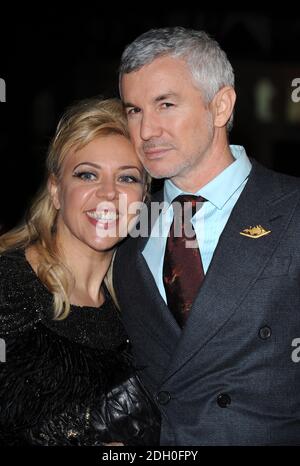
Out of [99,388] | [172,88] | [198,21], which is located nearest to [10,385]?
[99,388]

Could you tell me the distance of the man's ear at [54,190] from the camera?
3.10m

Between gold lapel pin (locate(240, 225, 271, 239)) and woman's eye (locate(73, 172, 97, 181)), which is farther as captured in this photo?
woman's eye (locate(73, 172, 97, 181))

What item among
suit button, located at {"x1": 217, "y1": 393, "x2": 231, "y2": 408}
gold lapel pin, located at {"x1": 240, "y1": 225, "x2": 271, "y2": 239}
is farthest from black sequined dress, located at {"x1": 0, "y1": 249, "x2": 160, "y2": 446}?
gold lapel pin, located at {"x1": 240, "y1": 225, "x2": 271, "y2": 239}

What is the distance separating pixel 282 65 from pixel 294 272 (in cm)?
1760

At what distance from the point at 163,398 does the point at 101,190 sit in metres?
0.96

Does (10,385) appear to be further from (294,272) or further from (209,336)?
(294,272)

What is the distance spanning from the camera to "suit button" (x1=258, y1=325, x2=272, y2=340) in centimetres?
250

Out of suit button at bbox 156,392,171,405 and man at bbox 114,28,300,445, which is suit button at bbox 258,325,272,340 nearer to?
man at bbox 114,28,300,445

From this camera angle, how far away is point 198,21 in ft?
51.7

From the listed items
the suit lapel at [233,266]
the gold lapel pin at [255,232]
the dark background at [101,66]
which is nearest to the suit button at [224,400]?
the suit lapel at [233,266]

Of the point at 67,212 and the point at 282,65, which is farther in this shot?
the point at 282,65

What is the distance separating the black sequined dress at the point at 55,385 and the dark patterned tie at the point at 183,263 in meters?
0.36

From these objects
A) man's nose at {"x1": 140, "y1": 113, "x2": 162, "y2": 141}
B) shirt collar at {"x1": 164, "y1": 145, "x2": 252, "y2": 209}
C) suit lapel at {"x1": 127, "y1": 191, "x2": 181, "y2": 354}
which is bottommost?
suit lapel at {"x1": 127, "y1": 191, "x2": 181, "y2": 354}

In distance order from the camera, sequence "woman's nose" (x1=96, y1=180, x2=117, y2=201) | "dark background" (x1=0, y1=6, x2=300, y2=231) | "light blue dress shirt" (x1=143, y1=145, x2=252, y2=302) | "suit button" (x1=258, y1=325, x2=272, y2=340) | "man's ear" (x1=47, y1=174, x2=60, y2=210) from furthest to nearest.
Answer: "dark background" (x1=0, y1=6, x2=300, y2=231) < "man's ear" (x1=47, y1=174, x2=60, y2=210) < "woman's nose" (x1=96, y1=180, x2=117, y2=201) < "light blue dress shirt" (x1=143, y1=145, x2=252, y2=302) < "suit button" (x1=258, y1=325, x2=272, y2=340)
